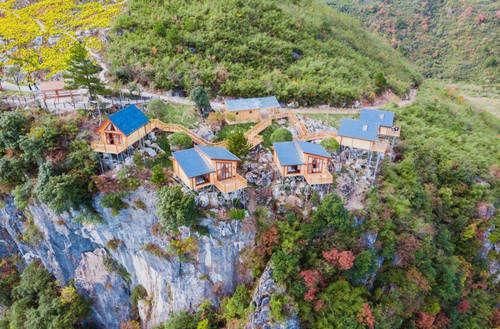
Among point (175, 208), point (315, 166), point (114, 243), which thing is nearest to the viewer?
point (175, 208)

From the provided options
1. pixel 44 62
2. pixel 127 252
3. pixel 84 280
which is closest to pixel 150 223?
pixel 127 252

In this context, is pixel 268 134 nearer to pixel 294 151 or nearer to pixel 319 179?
pixel 294 151

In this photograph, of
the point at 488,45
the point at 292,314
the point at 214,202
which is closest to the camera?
the point at 292,314

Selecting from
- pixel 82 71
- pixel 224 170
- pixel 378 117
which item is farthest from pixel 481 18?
pixel 82 71

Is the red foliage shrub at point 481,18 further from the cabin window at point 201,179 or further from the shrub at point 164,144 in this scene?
the cabin window at point 201,179

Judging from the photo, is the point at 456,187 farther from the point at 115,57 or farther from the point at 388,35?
the point at 388,35

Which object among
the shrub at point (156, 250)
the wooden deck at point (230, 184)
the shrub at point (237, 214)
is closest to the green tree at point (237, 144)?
the wooden deck at point (230, 184)

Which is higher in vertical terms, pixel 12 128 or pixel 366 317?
pixel 12 128
